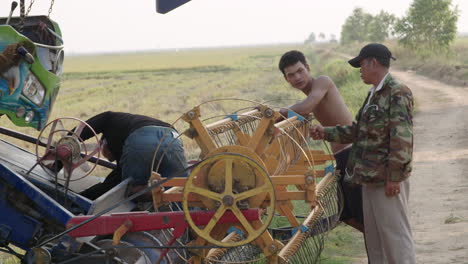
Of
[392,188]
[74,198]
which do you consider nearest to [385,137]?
[392,188]

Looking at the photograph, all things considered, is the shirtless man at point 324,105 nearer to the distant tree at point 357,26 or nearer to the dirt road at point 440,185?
the dirt road at point 440,185

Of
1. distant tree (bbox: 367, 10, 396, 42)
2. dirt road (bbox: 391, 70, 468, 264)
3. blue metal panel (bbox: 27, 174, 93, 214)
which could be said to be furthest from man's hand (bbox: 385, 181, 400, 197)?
distant tree (bbox: 367, 10, 396, 42)

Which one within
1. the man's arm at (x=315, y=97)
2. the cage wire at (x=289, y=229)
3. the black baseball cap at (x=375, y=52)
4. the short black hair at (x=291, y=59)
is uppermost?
the black baseball cap at (x=375, y=52)

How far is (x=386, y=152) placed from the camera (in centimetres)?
596

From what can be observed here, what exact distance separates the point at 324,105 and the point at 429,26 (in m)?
51.9

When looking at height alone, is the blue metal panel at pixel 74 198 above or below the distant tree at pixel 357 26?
above

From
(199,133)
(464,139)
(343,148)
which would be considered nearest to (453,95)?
(464,139)

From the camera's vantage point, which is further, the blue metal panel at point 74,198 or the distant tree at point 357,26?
the distant tree at point 357,26

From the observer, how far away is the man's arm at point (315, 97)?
22.0 ft

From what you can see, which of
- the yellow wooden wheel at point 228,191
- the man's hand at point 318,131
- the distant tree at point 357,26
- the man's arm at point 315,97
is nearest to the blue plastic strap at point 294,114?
the man's hand at point 318,131

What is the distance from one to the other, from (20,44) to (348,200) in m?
3.05

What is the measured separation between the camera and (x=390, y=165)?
18.9 ft

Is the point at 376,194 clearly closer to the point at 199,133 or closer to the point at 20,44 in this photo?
the point at 199,133

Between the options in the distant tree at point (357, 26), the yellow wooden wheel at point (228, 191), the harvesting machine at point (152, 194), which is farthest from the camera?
the distant tree at point (357, 26)
